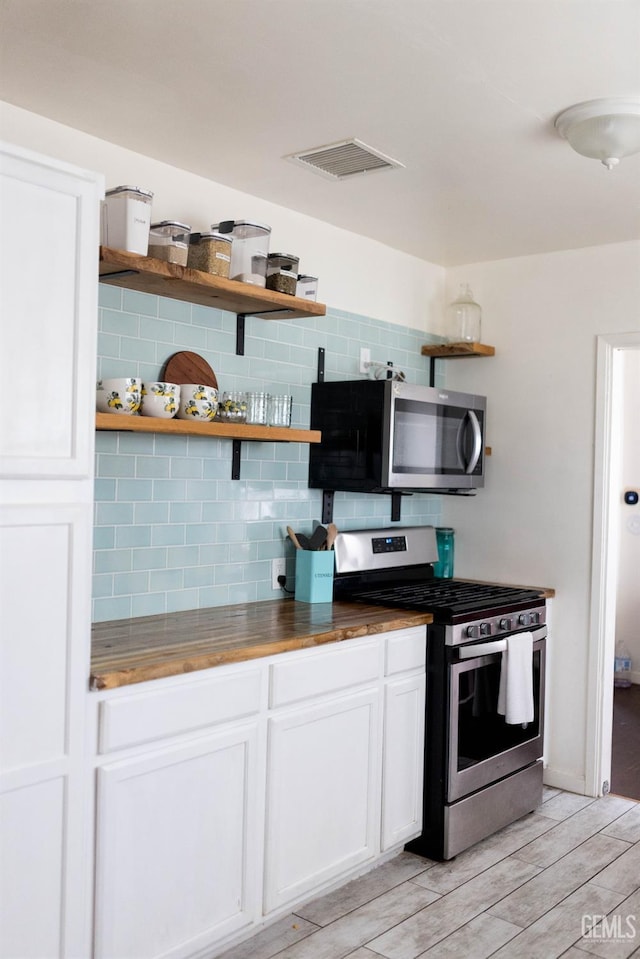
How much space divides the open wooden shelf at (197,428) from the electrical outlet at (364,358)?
30.4 inches

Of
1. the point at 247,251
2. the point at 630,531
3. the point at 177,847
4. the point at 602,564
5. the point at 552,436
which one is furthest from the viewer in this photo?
the point at 630,531

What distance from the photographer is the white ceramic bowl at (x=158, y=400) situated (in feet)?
8.43

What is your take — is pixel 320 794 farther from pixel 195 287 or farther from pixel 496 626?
pixel 195 287

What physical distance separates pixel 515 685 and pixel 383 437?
1.06 metres

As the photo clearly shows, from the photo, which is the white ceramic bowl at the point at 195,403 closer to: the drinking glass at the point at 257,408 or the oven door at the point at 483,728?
the drinking glass at the point at 257,408

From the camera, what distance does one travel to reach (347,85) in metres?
2.31

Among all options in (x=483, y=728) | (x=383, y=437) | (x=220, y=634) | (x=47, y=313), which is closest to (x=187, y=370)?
(x=383, y=437)

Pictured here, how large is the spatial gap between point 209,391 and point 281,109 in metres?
0.84

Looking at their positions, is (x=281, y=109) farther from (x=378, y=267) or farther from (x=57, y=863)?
(x=57, y=863)

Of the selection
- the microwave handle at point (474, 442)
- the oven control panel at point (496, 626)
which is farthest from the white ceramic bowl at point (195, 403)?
the microwave handle at point (474, 442)

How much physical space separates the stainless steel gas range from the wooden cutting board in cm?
90

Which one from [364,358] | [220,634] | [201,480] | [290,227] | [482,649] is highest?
[290,227]

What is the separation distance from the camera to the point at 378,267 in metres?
3.86

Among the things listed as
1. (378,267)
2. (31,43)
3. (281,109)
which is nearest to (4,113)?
(31,43)
